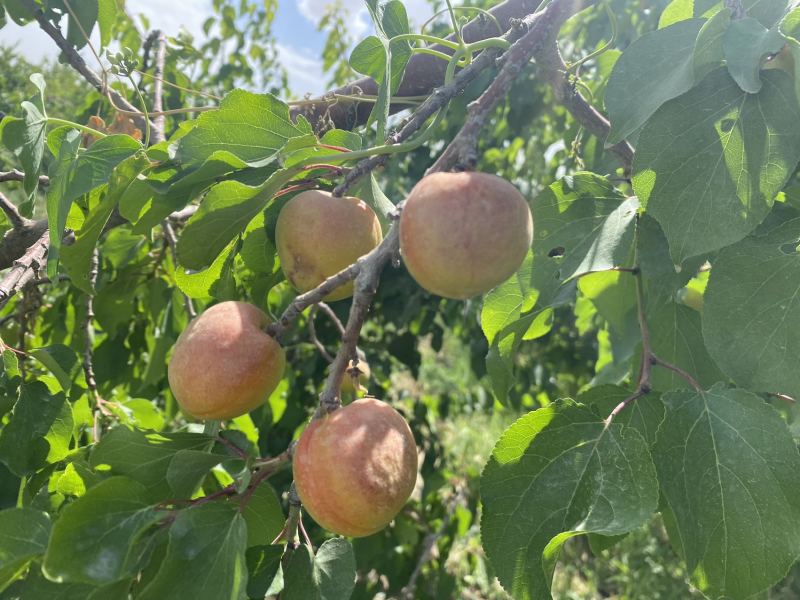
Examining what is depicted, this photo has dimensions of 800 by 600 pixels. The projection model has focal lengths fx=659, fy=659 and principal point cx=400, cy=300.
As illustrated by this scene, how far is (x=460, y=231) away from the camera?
0.59 metres

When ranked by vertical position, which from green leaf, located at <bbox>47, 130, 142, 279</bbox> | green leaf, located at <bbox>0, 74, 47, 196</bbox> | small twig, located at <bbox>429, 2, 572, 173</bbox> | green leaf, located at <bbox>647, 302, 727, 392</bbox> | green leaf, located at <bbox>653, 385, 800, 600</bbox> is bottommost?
green leaf, located at <bbox>647, 302, 727, 392</bbox>

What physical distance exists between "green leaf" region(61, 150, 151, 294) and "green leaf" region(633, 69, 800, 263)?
1.91 feet

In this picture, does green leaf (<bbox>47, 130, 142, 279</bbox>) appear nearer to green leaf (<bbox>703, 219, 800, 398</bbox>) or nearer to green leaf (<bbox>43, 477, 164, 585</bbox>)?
green leaf (<bbox>43, 477, 164, 585</bbox>)

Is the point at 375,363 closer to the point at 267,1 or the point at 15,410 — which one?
the point at 15,410

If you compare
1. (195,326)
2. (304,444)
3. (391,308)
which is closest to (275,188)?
(195,326)

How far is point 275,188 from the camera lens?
31.7 inches

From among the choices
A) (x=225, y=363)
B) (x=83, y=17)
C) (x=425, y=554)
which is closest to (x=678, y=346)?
(x=225, y=363)

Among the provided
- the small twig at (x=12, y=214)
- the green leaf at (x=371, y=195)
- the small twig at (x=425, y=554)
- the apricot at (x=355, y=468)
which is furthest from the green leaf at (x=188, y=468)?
the small twig at (x=425, y=554)

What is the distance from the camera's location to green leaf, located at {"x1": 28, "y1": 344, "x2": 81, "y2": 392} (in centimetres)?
95

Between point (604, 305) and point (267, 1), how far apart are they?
3331 millimetres

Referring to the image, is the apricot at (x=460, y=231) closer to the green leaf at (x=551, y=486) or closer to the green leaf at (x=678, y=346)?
→ the green leaf at (x=551, y=486)

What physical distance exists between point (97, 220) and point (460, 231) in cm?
50

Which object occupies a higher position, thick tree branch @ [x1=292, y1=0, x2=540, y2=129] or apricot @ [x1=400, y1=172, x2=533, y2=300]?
apricot @ [x1=400, y1=172, x2=533, y2=300]

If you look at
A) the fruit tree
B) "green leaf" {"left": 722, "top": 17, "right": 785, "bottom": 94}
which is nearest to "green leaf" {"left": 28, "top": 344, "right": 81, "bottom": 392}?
the fruit tree
